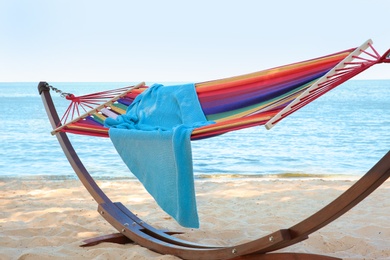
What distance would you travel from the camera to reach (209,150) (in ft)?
25.2

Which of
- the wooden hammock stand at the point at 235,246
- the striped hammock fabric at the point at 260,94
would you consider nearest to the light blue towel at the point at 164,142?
the striped hammock fabric at the point at 260,94

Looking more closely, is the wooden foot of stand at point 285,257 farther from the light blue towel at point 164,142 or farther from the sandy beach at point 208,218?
the sandy beach at point 208,218

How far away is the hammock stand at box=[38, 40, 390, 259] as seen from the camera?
1.36 metres

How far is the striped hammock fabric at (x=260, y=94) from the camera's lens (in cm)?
153

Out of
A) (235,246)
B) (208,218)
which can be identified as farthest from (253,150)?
(235,246)

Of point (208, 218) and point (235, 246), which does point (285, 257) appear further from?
point (208, 218)

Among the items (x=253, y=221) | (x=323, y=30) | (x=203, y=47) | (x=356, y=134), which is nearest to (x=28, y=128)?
(x=356, y=134)

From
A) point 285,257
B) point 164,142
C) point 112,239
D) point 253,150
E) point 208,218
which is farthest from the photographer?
point 253,150

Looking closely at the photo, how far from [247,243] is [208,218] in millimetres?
1006

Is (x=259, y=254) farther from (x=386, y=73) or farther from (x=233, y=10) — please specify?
(x=386, y=73)

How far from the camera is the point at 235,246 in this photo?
172 cm

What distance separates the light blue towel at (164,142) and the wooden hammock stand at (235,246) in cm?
17

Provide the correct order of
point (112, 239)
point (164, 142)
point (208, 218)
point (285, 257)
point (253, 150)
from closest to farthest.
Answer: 1. point (285, 257)
2. point (164, 142)
3. point (112, 239)
4. point (208, 218)
5. point (253, 150)

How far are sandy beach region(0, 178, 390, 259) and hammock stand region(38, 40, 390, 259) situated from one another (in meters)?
0.06
